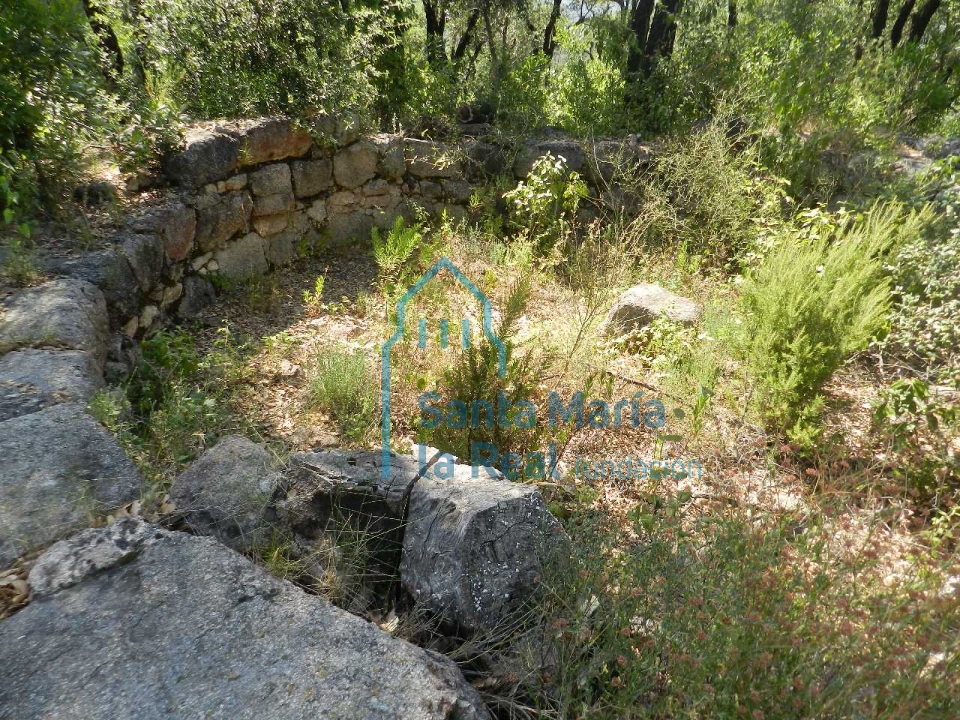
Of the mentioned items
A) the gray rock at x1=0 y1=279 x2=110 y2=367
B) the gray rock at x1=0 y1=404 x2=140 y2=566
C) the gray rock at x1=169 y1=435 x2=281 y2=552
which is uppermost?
the gray rock at x1=0 y1=279 x2=110 y2=367

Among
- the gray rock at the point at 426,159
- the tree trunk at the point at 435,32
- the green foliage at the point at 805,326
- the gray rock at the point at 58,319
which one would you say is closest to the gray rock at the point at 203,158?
the gray rock at the point at 58,319

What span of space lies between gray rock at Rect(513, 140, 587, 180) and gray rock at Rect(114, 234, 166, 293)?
3802 mm

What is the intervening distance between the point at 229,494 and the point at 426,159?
4875mm

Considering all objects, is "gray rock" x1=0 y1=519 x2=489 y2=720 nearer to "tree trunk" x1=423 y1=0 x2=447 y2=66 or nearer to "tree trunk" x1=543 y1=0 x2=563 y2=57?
"tree trunk" x1=423 y1=0 x2=447 y2=66

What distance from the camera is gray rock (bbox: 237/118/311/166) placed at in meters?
4.94

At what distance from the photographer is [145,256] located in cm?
390

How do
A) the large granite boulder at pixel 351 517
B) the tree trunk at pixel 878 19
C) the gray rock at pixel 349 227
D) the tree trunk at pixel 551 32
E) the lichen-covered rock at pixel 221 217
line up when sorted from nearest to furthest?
the large granite boulder at pixel 351 517, the lichen-covered rock at pixel 221 217, the gray rock at pixel 349 227, the tree trunk at pixel 878 19, the tree trunk at pixel 551 32

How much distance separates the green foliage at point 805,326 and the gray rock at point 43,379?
346 cm

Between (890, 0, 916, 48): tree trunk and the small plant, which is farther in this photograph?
(890, 0, 916, 48): tree trunk

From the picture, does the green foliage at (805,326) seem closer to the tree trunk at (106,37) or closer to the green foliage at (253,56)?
the green foliage at (253,56)

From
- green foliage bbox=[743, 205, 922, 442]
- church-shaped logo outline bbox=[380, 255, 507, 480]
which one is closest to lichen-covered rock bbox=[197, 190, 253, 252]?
church-shaped logo outline bbox=[380, 255, 507, 480]

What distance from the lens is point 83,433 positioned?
2201mm

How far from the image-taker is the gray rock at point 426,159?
6.24m

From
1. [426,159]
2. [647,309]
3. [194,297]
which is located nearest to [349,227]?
[426,159]
